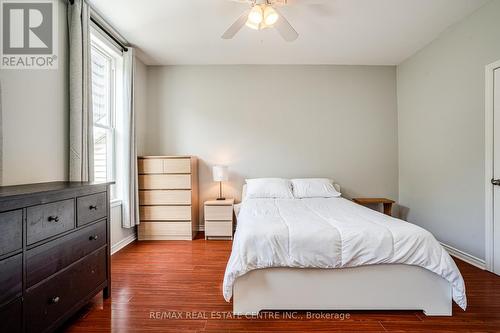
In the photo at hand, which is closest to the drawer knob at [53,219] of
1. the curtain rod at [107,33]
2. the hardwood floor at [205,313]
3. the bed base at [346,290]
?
the hardwood floor at [205,313]

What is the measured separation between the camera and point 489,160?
7.54 feet

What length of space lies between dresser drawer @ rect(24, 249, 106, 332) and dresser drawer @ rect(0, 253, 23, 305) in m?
0.09

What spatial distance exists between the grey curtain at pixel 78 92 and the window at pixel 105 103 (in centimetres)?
47

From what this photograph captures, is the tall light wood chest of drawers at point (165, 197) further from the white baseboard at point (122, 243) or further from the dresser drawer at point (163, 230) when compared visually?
the white baseboard at point (122, 243)

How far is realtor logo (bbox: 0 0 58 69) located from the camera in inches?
66.7

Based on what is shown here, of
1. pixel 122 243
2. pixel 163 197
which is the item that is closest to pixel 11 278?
pixel 122 243

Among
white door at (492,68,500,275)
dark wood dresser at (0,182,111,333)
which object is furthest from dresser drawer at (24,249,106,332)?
white door at (492,68,500,275)

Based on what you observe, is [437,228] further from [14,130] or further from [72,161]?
[14,130]

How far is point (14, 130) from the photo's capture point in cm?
169

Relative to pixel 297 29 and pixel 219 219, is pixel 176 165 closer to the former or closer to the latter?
pixel 219 219

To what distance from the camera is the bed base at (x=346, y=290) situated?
1.62 m

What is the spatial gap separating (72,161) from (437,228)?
418cm

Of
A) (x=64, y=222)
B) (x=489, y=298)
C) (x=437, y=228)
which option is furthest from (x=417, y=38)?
(x=64, y=222)

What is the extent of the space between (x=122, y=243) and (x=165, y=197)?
77 cm
